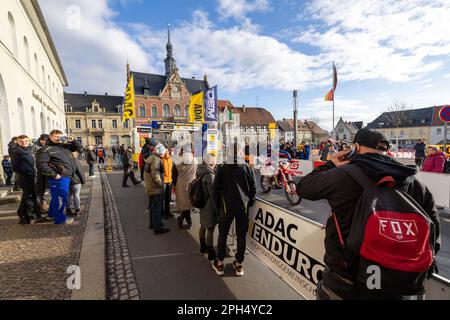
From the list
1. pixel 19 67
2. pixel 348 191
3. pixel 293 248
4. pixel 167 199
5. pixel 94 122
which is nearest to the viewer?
pixel 348 191

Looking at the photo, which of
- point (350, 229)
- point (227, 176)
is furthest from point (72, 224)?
point (350, 229)

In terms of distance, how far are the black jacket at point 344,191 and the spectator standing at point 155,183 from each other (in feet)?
11.5

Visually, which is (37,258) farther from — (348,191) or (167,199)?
(348,191)

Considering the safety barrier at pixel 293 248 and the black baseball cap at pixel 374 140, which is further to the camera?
the safety barrier at pixel 293 248

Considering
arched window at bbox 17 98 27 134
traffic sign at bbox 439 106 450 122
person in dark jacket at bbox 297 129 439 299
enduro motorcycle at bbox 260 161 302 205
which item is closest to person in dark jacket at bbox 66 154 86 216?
enduro motorcycle at bbox 260 161 302 205

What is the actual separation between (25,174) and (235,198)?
496 centimetres

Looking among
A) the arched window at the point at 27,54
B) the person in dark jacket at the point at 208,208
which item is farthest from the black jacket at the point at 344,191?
the arched window at the point at 27,54

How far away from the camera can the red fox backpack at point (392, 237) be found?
1.28 m

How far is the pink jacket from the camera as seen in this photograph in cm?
642

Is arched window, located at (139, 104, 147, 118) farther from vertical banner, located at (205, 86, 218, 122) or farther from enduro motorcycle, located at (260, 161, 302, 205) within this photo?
enduro motorcycle, located at (260, 161, 302, 205)

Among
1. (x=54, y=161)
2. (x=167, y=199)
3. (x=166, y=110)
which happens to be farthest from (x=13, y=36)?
(x=166, y=110)

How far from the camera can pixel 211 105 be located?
12289 millimetres

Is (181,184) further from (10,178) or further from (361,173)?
(10,178)

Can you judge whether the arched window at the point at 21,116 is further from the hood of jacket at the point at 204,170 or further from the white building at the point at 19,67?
the hood of jacket at the point at 204,170
